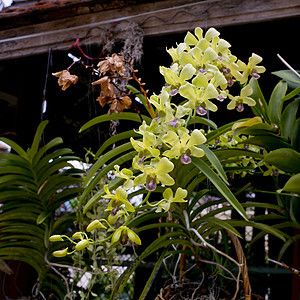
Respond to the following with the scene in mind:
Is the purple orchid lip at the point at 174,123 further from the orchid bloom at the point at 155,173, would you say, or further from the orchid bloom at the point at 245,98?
the orchid bloom at the point at 245,98

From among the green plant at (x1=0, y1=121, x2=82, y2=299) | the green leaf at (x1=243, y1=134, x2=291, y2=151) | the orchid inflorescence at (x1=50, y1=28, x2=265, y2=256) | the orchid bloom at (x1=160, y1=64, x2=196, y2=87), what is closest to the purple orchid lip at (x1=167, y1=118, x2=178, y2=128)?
the orchid inflorescence at (x1=50, y1=28, x2=265, y2=256)

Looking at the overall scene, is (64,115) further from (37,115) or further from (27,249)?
(27,249)

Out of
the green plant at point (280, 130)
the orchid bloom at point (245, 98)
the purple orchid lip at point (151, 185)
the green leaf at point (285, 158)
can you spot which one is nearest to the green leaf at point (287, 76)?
the green plant at point (280, 130)


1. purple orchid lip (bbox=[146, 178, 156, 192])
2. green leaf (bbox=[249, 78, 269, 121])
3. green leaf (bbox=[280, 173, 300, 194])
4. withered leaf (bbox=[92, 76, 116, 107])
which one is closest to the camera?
purple orchid lip (bbox=[146, 178, 156, 192])

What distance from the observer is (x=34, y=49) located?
5.66 ft

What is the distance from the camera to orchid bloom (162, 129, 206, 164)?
0.74m

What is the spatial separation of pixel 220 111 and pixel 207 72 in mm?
1548

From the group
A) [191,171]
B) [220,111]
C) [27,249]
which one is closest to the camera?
[191,171]

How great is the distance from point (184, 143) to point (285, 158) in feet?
0.95

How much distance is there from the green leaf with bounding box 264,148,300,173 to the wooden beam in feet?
2.22

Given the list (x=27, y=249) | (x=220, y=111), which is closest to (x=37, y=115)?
(x=27, y=249)

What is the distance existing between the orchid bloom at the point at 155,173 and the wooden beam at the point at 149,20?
2.89ft

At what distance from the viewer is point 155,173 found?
28.6 inches

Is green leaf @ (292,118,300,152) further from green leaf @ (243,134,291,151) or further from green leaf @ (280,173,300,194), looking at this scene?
green leaf @ (280,173,300,194)
